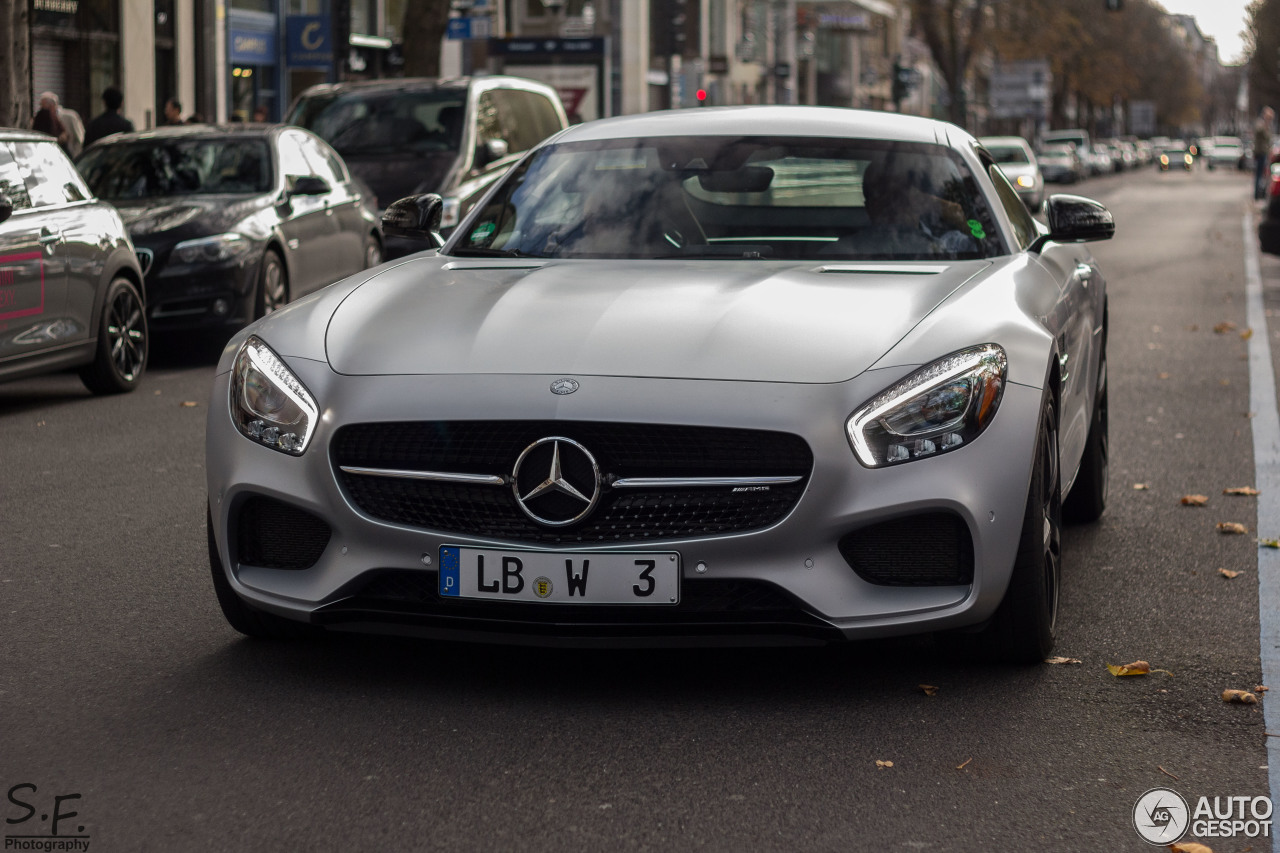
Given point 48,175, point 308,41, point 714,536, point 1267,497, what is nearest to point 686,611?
point 714,536

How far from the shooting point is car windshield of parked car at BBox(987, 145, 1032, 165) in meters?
38.5

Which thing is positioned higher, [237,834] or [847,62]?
[847,62]

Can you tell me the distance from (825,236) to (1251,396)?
5.58 m

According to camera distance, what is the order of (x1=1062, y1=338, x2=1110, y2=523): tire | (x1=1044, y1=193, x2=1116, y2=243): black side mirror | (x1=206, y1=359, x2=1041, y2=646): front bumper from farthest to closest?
(x1=1062, y1=338, x2=1110, y2=523): tire
(x1=1044, y1=193, x2=1116, y2=243): black side mirror
(x1=206, y1=359, x2=1041, y2=646): front bumper

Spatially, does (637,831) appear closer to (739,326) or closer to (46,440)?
(739,326)

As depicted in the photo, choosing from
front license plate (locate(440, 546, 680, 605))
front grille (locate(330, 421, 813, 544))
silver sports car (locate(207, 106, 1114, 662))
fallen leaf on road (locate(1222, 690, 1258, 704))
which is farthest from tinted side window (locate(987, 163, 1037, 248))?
front license plate (locate(440, 546, 680, 605))

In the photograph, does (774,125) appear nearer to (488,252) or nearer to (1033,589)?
(488,252)

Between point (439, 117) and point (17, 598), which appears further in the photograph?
point (439, 117)

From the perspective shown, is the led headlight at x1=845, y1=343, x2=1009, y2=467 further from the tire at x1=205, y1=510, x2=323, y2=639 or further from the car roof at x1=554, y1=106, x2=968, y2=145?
the car roof at x1=554, y1=106, x2=968, y2=145

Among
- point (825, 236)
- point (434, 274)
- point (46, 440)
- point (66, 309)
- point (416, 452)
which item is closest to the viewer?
point (416, 452)

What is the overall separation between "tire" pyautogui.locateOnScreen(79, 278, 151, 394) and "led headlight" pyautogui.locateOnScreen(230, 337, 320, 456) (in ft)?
19.8

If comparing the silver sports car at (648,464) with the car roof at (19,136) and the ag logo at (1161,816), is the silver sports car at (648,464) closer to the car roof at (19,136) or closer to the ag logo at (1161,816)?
the ag logo at (1161,816)

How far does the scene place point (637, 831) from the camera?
359 cm

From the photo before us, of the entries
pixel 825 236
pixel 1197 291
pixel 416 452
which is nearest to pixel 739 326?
pixel 416 452
